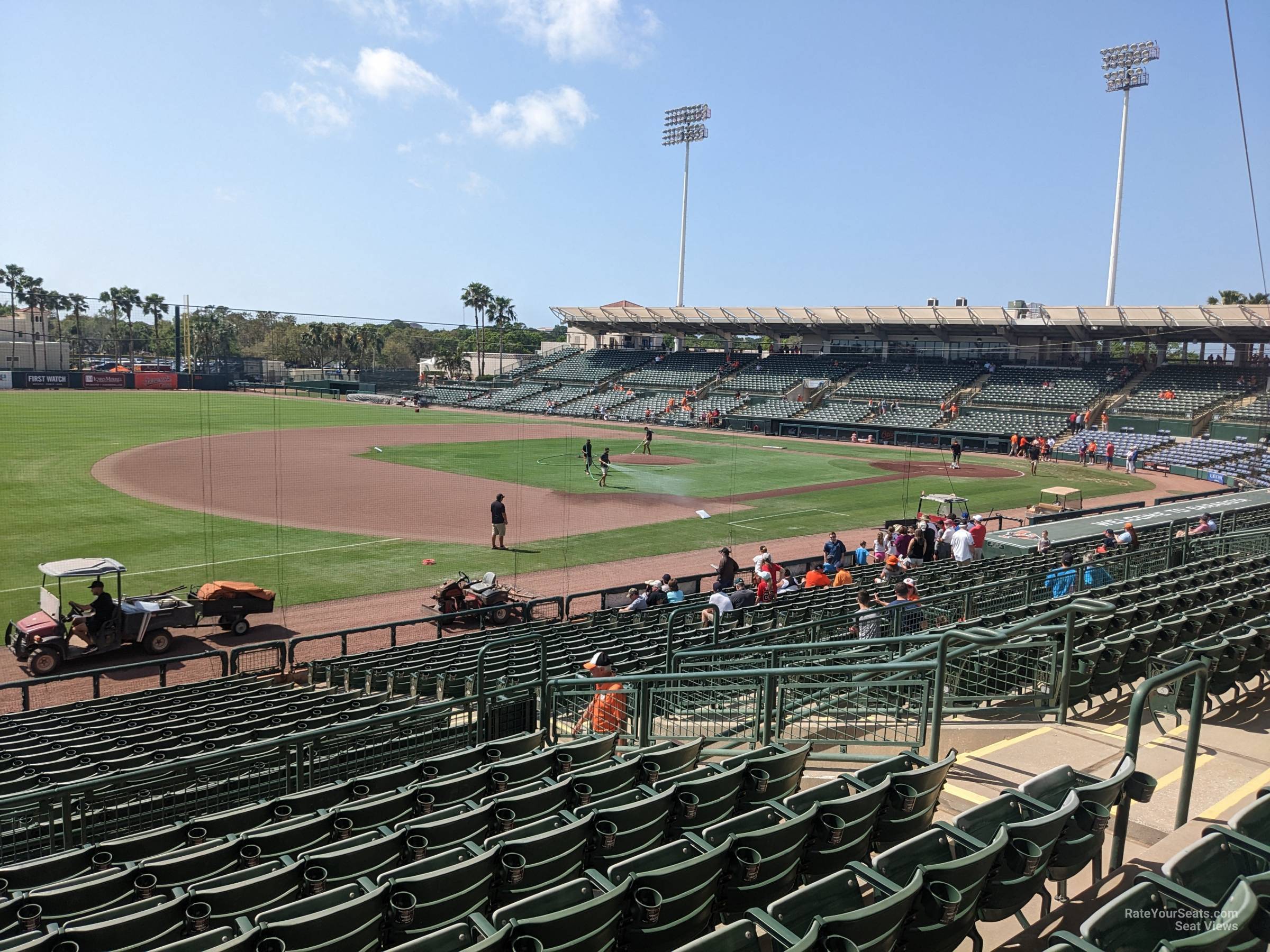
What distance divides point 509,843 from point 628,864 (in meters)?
0.70

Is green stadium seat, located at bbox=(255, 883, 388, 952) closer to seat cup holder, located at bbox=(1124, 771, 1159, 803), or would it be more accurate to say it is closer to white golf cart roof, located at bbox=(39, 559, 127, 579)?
seat cup holder, located at bbox=(1124, 771, 1159, 803)

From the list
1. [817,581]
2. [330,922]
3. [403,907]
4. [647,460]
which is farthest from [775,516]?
[330,922]

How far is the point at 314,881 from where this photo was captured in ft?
15.4

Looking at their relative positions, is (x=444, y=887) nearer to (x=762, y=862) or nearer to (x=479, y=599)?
(x=762, y=862)

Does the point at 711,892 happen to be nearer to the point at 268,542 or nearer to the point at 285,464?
the point at 268,542

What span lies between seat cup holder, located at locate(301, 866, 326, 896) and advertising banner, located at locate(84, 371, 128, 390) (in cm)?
4620

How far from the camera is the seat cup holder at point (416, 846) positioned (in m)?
5.08

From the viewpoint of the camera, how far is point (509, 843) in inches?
181

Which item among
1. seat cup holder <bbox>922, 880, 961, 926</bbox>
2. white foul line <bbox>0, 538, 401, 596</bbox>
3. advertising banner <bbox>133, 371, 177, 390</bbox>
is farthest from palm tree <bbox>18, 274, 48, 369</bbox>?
seat cup holder <bbox>922, 880, 961, 926</bbox>

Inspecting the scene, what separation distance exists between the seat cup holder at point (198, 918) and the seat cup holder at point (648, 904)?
216 cm

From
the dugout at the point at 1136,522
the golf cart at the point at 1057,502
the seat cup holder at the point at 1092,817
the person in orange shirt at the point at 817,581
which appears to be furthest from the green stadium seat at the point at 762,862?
the golf cart at the point at 1057,502

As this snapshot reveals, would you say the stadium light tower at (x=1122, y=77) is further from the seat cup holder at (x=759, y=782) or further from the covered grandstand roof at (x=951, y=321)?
the seat cup holder at (x=759, y=782)

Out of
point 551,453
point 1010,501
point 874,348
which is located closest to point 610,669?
point 1010,501

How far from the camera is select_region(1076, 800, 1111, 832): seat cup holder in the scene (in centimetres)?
471
